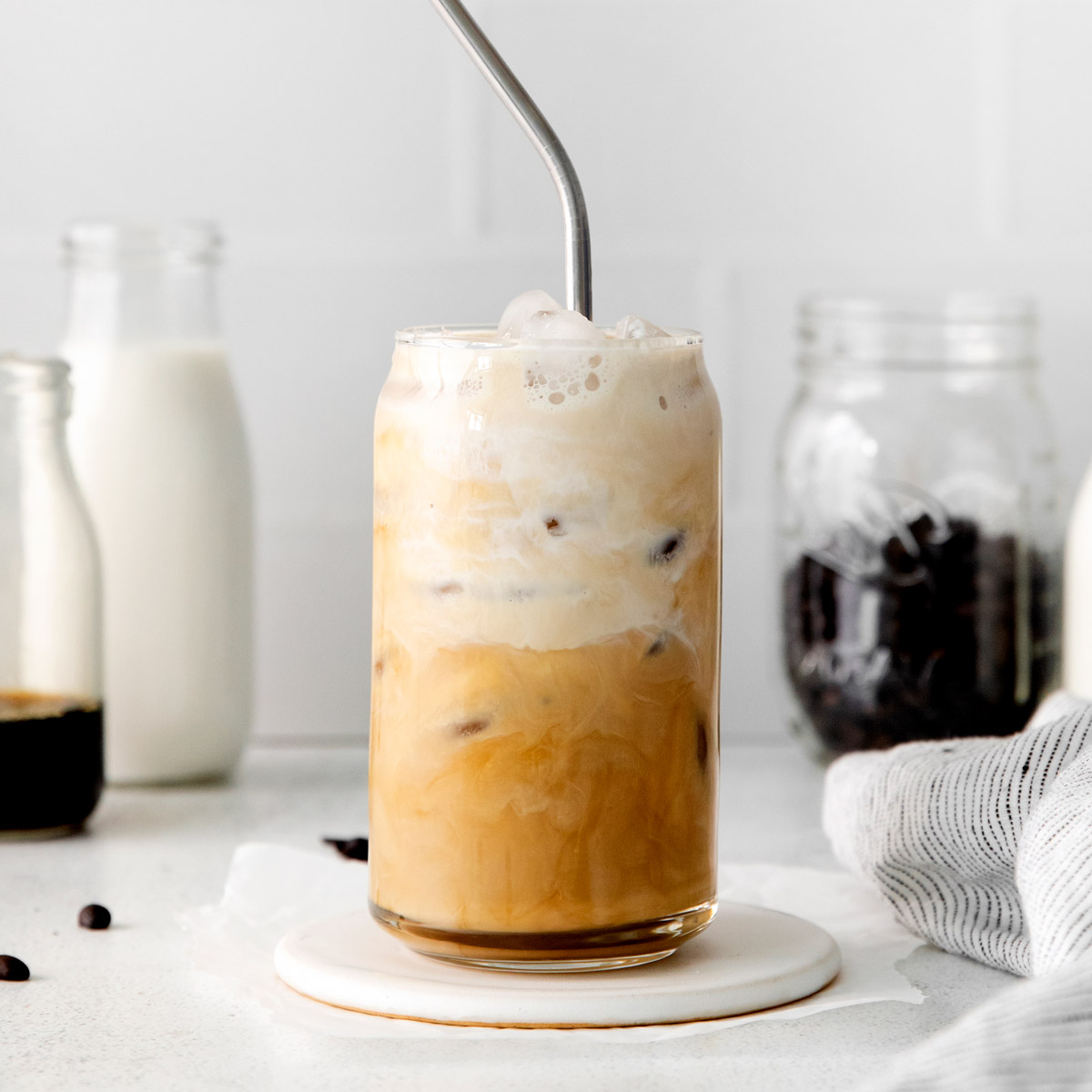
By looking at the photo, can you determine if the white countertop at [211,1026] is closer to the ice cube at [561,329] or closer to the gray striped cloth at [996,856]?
the gray striped cloth at [996,856]

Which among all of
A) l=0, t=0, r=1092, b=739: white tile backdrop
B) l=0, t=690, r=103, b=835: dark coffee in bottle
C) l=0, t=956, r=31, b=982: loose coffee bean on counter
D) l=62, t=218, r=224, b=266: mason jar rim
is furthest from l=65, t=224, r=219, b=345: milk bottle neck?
l=0, t=956, r=31, b=982: loose coffee bean on counter

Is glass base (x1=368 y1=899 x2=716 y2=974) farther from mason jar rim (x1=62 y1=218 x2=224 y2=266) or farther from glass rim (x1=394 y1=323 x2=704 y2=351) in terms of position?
mason jar rim (x1=62 y1=218 x2=224 y2=266)

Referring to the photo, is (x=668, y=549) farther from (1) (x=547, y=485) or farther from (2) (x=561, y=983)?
(2) (x=561, y=983)

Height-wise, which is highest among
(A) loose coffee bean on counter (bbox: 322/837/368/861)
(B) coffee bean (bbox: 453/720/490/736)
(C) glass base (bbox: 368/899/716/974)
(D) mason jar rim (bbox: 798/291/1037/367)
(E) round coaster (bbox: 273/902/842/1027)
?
(D) mason jar rim (bbox: 798/291/1037/367)

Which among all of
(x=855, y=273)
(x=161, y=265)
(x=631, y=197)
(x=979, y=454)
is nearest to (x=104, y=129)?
(x=161, y=265)

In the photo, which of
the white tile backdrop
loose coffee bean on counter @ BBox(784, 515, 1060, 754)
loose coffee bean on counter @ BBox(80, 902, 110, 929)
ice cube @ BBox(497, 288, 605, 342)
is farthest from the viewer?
the white tile backdrop

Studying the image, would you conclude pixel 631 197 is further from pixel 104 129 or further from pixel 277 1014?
pixel 277 1014
